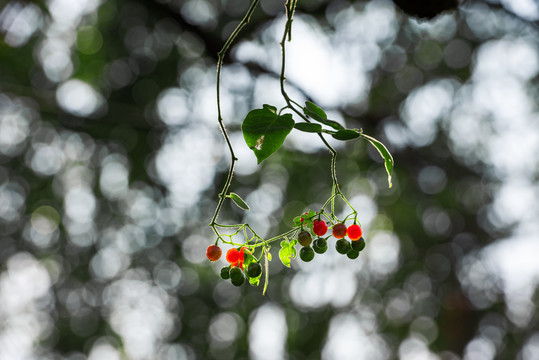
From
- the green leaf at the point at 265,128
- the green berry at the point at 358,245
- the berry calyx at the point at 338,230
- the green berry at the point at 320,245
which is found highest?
the green leaf at the point at 265,128

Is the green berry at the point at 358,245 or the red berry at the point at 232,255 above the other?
the green berry at the point at 358,245

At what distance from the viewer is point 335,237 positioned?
2.35 ft

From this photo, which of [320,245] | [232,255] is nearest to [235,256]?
[232,255]

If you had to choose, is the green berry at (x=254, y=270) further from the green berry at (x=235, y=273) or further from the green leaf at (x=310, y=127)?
the green leaf at (x=310, y=127)

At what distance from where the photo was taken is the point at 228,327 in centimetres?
463

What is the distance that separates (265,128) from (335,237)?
176 millimetres

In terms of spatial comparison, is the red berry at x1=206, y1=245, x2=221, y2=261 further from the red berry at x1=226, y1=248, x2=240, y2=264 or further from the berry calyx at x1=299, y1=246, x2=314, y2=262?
the berry calyx at x1=299, y1=246, x2=314, y2=262

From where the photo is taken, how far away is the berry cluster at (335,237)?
714 millimetres

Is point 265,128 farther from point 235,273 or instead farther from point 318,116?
point 235,273

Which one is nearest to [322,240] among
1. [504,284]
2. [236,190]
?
[236,190]

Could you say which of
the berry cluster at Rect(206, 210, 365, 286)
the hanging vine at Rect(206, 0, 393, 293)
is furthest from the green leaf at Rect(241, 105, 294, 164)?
the berry cluster at Rect(206, 210, 365, 286)

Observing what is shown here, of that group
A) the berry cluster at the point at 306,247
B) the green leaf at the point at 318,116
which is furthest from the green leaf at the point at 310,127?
the berry cluster at the point at 306,247

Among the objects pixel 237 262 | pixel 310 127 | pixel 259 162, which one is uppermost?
pixel 310 127

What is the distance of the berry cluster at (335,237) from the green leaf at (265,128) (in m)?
0.11
